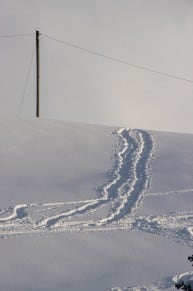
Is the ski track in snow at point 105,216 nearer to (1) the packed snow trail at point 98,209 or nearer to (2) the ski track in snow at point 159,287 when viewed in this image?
(1) the packed snow trail at point 98,209

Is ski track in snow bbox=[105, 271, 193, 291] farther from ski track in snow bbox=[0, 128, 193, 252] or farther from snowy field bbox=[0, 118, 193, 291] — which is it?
ski track in snow bbox=[0, 128, 193, 252]

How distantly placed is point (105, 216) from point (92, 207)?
513mm

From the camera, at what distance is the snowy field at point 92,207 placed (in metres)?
7.07

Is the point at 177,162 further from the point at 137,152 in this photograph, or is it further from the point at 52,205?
the point at 52,205

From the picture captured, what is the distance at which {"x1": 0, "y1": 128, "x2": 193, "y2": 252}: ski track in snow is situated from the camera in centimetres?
867

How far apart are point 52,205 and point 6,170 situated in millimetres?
2306

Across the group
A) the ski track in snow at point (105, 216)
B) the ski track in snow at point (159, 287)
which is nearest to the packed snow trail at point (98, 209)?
the ski track in snow at point (105, 216)

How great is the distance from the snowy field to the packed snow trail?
15mm

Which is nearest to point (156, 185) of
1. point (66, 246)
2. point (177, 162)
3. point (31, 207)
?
point (177, 162)

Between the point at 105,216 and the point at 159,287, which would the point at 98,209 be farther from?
the point at 159,287

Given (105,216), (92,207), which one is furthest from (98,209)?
(105,216)

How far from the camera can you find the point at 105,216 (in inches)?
371

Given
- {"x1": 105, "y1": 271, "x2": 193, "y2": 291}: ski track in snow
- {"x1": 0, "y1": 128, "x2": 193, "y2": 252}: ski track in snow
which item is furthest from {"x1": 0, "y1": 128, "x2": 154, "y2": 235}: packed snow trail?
{"x1": 105, "y1": 271, "x2": 193, "y2": 291}: ski track in snow

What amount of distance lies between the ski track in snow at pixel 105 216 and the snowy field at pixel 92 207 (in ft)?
0.05
